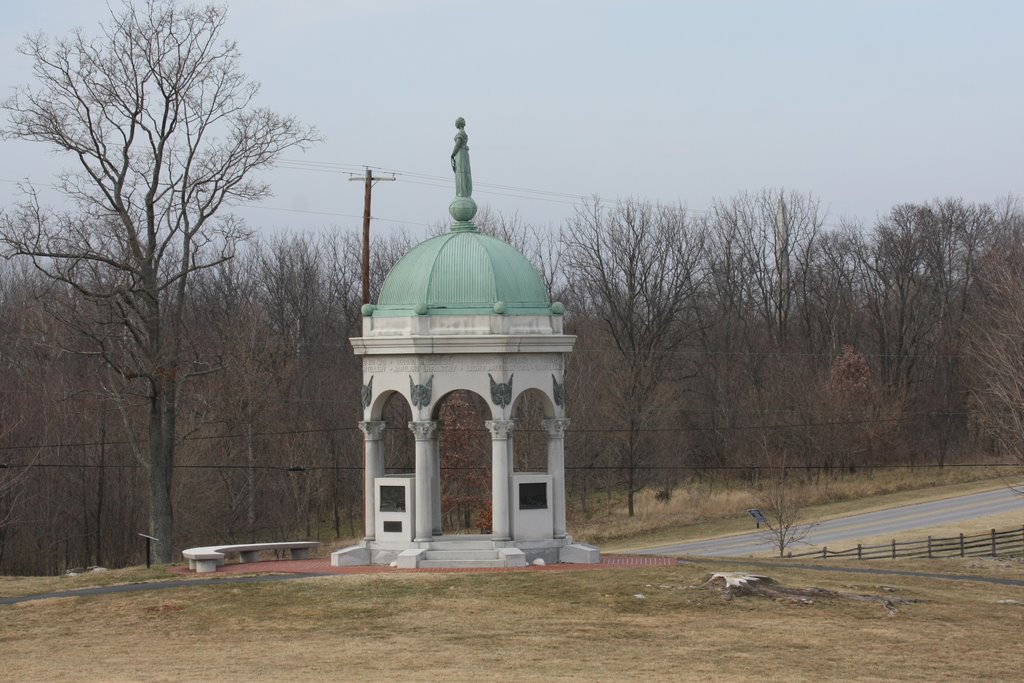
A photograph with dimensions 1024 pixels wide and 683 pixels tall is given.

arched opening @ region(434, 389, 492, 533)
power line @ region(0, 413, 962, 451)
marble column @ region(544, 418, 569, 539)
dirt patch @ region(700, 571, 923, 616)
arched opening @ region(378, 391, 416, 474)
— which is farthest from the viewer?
arched opening @ region(378, 391, 416, 474)

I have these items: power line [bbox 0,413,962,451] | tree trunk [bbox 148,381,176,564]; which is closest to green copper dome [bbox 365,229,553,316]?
power line [bbox 0,413,962,451]

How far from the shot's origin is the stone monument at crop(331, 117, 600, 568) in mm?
25656

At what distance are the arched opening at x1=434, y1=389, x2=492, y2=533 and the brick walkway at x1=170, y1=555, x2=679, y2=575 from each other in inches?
625

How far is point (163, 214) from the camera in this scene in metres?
33.1

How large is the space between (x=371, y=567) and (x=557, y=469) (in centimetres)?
395

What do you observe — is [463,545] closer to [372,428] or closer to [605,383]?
[372,428]

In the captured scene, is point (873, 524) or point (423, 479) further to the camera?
point (873, 524)

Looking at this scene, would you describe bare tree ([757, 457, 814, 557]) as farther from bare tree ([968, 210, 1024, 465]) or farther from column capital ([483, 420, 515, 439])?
column capital ([483, 420, 515, 439])

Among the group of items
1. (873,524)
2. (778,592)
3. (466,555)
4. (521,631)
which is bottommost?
(521,631)

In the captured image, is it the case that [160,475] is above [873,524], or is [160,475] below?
above

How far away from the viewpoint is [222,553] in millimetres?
27078

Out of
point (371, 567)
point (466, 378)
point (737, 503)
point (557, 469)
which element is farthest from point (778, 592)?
point (737, 503)

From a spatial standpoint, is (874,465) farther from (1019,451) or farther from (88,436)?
(88,436)

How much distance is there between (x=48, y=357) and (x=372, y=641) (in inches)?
1526
